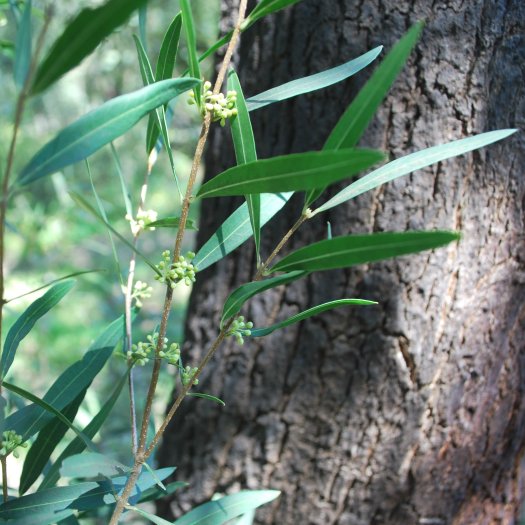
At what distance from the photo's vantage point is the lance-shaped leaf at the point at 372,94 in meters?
0.34

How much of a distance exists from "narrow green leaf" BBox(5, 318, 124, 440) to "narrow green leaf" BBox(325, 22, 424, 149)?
1.07ft

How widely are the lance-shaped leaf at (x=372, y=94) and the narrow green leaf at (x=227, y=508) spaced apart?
362 mm

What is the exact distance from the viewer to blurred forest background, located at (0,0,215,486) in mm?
1759

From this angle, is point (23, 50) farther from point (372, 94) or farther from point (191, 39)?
point (372, 94)

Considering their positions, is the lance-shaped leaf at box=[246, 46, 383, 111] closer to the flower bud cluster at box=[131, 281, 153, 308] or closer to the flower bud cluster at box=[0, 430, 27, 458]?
the flower bud cluster at box=[131, 281, 153, 308]

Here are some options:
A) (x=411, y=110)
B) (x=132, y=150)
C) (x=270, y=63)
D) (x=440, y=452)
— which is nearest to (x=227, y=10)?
(x=270, y=63)

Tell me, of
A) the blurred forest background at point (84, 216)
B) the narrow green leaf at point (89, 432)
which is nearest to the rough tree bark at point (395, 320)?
the blurred forest background at point (84, 216)

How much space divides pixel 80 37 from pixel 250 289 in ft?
0.68

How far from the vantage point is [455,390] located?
0.85 metres

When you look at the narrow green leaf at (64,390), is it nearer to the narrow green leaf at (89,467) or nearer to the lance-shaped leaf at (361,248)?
the narrow green leaf at (89,467)

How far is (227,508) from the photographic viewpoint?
1.92 ft

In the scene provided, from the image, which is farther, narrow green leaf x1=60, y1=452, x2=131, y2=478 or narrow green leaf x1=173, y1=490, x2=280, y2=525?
narrow green leaf x1=173, y1=490, x2=280, y2=525

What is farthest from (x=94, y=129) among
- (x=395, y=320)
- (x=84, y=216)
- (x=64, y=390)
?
(x=84, y=216)

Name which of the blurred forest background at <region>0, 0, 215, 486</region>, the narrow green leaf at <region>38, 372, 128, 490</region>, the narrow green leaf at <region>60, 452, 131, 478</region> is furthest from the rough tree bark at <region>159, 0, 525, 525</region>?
the narrow green leaf at <region>60, 452, 131, 478</region>
